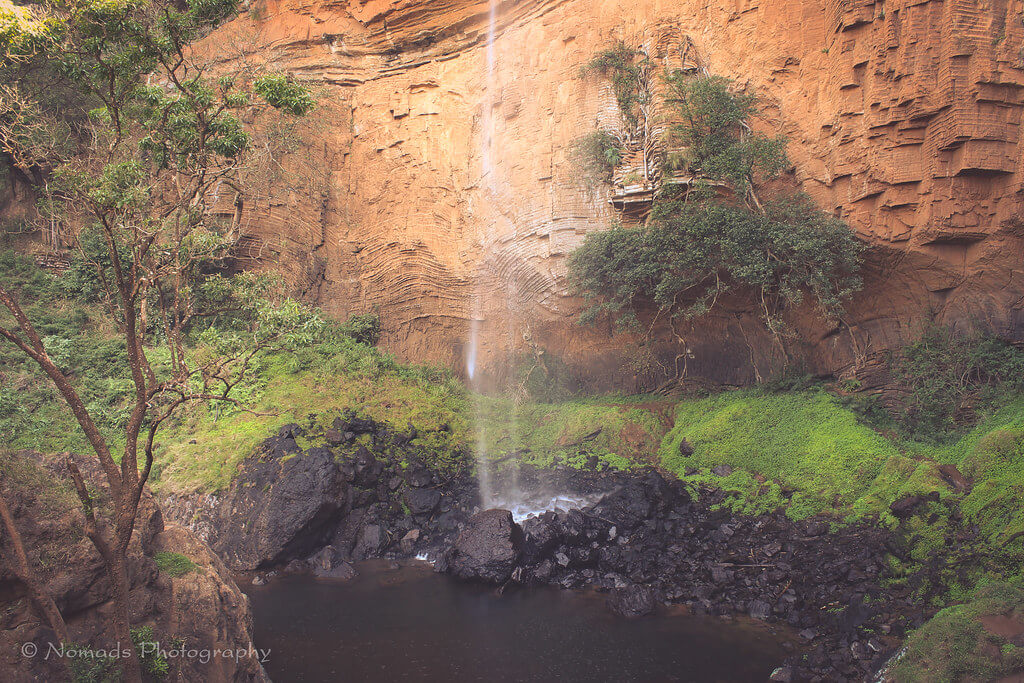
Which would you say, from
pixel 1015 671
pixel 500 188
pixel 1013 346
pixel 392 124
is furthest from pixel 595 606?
pixel 392 124

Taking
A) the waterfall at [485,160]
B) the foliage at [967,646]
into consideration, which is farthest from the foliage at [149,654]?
the waterfall at [485,160]

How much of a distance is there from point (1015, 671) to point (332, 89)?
22070 millimetres

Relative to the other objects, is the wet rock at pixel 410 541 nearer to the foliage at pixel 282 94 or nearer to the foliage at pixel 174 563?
the foliage at pixel 174 563

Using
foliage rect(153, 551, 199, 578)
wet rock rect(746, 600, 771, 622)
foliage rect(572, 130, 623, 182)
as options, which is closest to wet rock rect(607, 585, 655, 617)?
wet rock rect(746, 600, 771, 622)

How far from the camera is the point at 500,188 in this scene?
1789cm

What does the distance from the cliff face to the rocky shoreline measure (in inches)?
223

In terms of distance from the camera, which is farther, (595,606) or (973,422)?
(973,422)

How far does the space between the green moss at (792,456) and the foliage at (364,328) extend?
9937 millimetres

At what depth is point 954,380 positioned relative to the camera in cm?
1171

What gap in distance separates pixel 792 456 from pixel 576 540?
4686 mm

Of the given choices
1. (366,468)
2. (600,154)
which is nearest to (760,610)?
(366,468)

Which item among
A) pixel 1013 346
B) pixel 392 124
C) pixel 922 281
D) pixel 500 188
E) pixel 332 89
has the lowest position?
pixel 1013 346

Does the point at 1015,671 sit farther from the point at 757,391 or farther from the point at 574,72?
the point at 574,72

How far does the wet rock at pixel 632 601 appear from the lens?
29.4 feet
